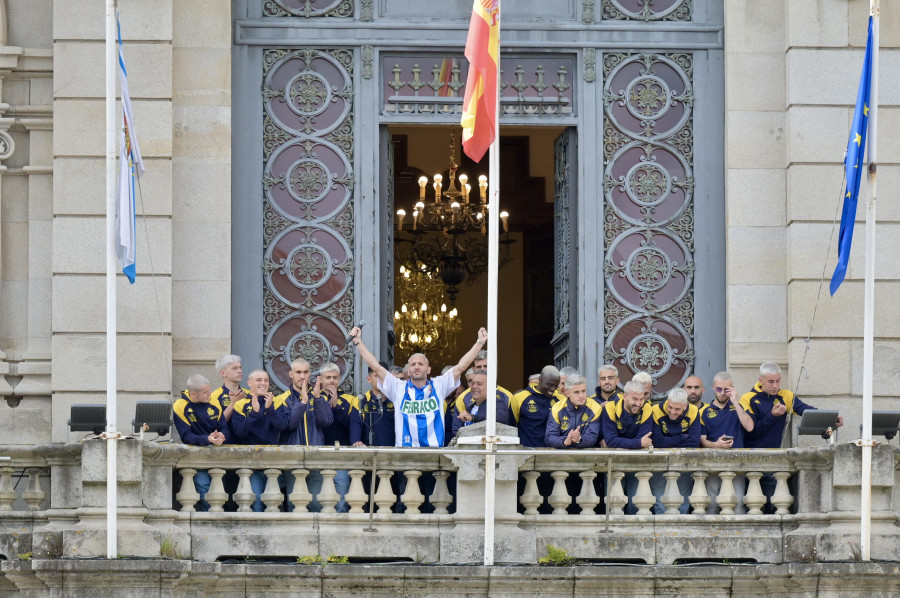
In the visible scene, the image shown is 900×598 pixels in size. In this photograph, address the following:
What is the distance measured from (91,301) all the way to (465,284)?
1367 centimetres

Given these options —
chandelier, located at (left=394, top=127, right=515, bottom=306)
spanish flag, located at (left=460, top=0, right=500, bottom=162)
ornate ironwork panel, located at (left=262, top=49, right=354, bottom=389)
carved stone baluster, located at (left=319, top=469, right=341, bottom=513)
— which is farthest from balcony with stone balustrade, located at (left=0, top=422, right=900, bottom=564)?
chandelier, located at (left=394, top=127, right=515, bottom=306)

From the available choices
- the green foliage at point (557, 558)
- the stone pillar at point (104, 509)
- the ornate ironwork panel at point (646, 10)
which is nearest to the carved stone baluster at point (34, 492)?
the stone pillar at point (104, 509)

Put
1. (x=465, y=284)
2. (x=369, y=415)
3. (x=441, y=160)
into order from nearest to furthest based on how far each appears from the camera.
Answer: (x=369, y=415), (x=441, y=160), (x=465, y=284)

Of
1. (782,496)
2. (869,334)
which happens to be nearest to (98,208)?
(782,496)

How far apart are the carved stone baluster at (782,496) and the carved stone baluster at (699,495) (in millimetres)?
702

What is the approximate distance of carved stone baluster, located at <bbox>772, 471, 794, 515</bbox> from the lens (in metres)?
Answer: 22.3

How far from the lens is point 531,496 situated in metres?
22.2

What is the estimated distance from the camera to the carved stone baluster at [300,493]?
2205 centimetres

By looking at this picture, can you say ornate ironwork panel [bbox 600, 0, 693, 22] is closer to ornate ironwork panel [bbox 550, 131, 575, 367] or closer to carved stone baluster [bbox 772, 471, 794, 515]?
ornate ironwork panel [bbox 550, 131, 575, 367]

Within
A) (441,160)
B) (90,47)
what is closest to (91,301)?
(90,47)

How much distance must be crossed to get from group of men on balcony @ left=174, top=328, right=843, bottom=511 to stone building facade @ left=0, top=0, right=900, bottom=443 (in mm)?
2293

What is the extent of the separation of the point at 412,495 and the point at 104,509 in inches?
120

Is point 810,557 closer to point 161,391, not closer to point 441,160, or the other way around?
point 161,391

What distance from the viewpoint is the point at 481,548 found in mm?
21812
